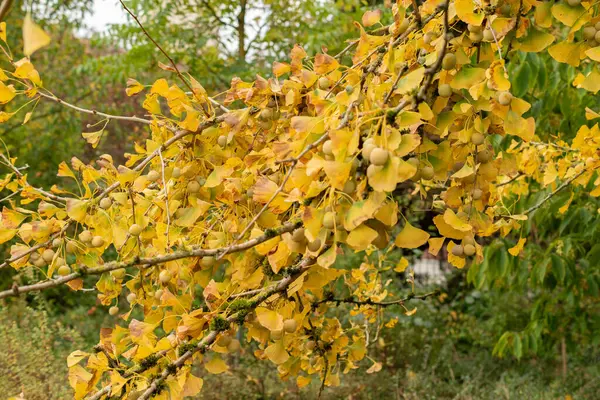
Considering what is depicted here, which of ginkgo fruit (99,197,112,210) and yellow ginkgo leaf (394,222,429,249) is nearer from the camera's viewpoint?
yellow ginkgo leaf (394,222,429,249)

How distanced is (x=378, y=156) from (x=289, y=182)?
0.24m

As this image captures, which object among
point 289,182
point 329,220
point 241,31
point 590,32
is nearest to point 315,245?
point 329,220

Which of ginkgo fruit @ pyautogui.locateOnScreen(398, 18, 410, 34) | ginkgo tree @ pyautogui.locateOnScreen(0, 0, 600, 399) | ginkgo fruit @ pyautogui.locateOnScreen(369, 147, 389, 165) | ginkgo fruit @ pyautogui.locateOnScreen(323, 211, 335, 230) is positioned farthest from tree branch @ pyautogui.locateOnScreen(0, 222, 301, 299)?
ginkgo fruit @ pyautogui.locateOnScreen(398, 18, 410, 34)

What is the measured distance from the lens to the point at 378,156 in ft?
2.17

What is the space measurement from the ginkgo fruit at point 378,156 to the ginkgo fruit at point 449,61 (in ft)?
0.76

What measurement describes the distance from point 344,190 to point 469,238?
0.87ft

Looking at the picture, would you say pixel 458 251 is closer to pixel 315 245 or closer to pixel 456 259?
pixel 456 259

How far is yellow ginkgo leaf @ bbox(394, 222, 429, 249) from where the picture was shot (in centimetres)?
85

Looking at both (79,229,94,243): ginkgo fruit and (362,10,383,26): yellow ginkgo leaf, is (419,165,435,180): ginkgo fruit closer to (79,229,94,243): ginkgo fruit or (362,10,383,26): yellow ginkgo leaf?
(362,10,383,26): yellow ginkgo leaf

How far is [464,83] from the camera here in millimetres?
851

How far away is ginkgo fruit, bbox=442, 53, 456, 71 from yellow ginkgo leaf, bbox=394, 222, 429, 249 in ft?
0.70

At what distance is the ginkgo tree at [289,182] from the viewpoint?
77cm

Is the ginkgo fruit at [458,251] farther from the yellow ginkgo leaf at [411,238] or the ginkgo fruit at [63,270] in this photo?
the ginkgo fruit at [63,270]

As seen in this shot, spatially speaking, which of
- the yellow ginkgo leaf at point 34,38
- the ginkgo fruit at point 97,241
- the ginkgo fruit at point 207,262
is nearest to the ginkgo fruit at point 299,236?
→ the ginkgo fruit at point 207,262
